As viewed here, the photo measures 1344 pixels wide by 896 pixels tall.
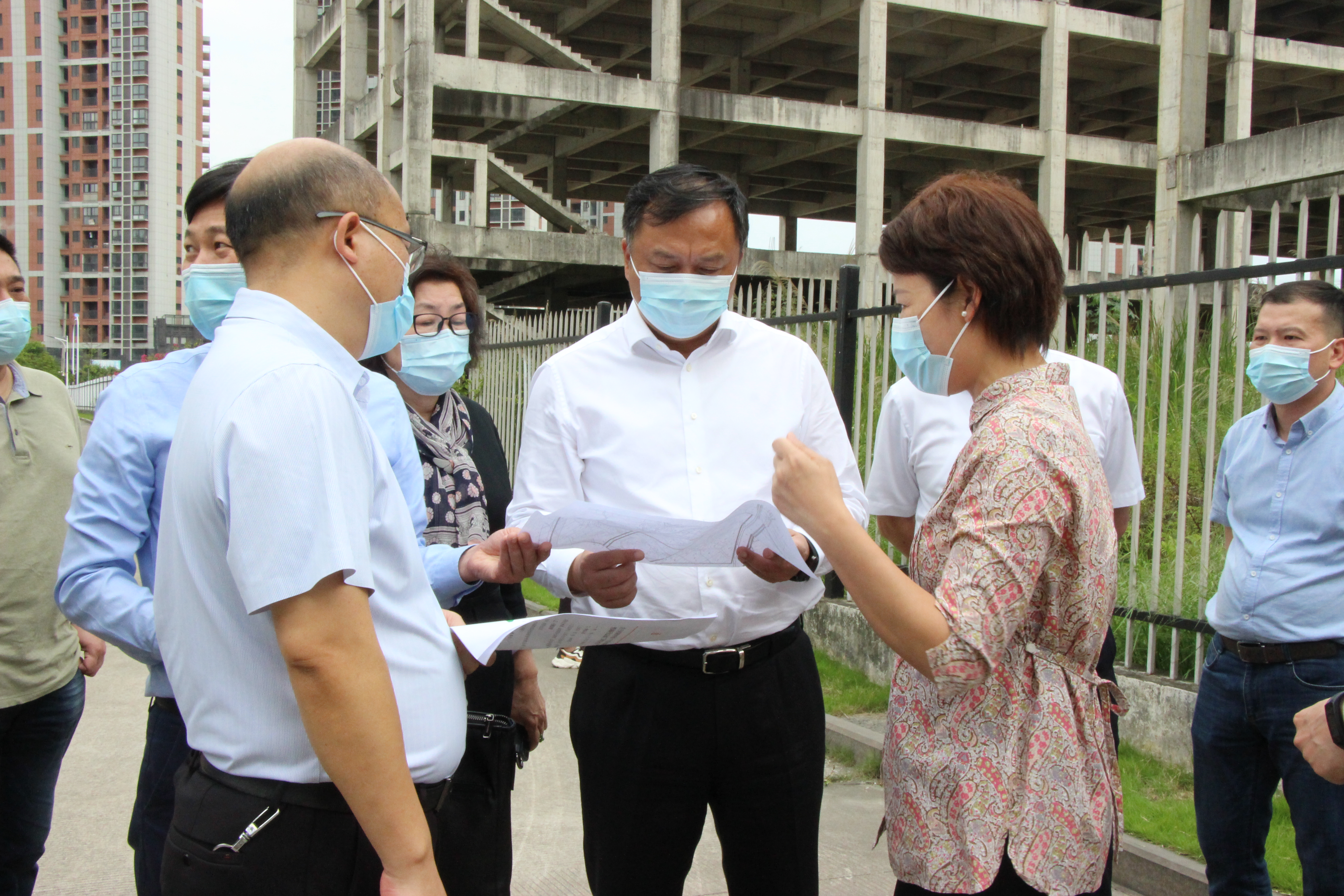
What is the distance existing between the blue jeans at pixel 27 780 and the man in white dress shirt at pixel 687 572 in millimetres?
1543

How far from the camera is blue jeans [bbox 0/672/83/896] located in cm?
288

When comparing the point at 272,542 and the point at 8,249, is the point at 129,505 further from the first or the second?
the point at 8,249

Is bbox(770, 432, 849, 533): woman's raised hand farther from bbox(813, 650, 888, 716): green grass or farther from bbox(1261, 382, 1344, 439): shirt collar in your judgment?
bbox(813, 650, 888, 716): green grass

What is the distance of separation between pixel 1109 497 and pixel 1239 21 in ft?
86.9

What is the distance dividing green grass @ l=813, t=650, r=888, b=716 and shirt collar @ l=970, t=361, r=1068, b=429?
3.70 metres

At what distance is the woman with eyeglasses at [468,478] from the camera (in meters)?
2.31

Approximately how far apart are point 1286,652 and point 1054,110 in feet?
80.7

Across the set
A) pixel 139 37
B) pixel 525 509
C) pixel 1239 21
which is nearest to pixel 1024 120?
pixel 1239 21

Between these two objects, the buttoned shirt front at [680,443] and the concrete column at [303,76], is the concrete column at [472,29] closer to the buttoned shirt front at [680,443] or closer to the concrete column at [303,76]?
the concrete column at [303,76]

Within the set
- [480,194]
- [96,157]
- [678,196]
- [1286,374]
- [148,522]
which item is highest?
[96,157]

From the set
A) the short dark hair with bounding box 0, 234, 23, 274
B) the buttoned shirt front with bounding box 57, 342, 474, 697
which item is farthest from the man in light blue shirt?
the short dark hair with bounding box 0, 234, 23, 274

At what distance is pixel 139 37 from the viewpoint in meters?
90.8

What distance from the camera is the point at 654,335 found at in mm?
2641

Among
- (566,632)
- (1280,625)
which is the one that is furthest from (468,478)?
(1280,625)
